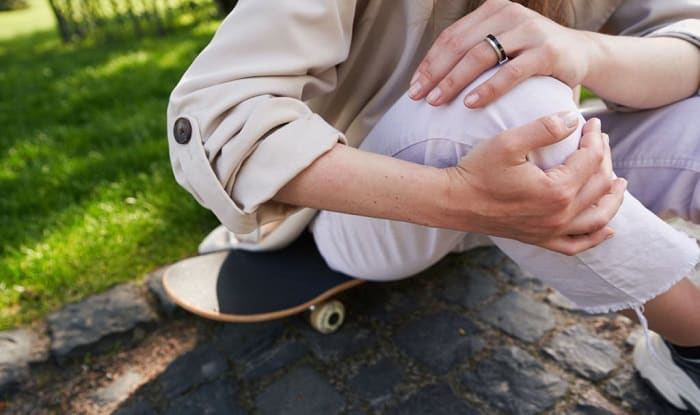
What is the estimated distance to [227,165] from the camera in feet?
3.26

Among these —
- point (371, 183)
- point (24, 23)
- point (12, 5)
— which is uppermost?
point (371, 183)

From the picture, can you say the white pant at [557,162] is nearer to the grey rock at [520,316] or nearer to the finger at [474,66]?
the finger at [474,66]

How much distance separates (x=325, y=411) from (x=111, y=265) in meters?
1.02

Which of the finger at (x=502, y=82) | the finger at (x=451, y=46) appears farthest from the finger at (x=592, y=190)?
the finger at (x=451, y=46)

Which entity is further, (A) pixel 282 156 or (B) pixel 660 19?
(B) pixel 660 19

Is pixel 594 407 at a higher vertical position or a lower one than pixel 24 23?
higher

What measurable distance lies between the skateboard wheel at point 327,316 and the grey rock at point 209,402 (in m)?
0.31

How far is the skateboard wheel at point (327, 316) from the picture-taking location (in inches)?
65.1

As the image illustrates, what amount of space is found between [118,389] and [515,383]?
109 centimetres

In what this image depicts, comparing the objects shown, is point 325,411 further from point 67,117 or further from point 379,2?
point 67,117

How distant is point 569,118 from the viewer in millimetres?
980

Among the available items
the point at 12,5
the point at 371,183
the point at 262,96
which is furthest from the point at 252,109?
the point at 12,5

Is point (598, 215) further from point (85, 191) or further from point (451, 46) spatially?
point (85, 191)

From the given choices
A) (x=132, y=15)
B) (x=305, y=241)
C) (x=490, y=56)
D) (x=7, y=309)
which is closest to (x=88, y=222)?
(x=7, y=309)
